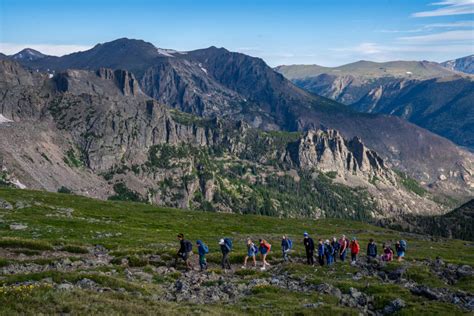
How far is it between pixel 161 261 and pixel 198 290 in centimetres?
1460

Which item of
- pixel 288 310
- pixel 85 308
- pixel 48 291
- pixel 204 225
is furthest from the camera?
pixel 204 225

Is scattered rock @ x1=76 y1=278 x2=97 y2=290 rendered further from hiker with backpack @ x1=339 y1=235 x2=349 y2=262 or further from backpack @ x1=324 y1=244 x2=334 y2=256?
hiker with backpack @ x1=339 y1=235 x2=349 y2=262

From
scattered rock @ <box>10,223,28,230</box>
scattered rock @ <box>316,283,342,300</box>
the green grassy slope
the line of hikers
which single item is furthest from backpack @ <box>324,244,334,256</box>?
scattered rock @ <box>10,223,28,230</box>

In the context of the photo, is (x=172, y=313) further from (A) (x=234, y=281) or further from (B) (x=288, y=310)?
(A) (x=234, y=281)

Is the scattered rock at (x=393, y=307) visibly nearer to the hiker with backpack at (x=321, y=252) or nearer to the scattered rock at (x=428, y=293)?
the scattered rock at (x=428, y=293)

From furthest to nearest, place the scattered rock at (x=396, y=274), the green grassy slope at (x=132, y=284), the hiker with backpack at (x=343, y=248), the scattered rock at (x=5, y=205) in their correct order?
the scattered rock at (x=5, y=205) < the hiker with backpack at (x=343, y=248) < the scattered rock at (x=396, y=274) < the green grassy slope at (x=132, y=284)

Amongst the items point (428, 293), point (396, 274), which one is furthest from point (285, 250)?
point (428, 293)

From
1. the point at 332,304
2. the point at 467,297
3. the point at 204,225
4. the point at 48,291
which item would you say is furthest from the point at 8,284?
the point at 204,225

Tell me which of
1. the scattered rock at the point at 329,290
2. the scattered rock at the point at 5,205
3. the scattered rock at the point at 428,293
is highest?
the scattered rock at the point at 428,293

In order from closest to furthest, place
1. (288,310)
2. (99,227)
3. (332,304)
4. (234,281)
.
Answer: (288,310)
(332,304)
(234,281)
(99,227)

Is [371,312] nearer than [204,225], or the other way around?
[371,312]

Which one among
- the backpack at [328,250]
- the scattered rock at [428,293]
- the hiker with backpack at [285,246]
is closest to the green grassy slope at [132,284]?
the scattered rock at [428,293]

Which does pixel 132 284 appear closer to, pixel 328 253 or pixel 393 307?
pixel 393 307

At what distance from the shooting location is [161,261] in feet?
167
